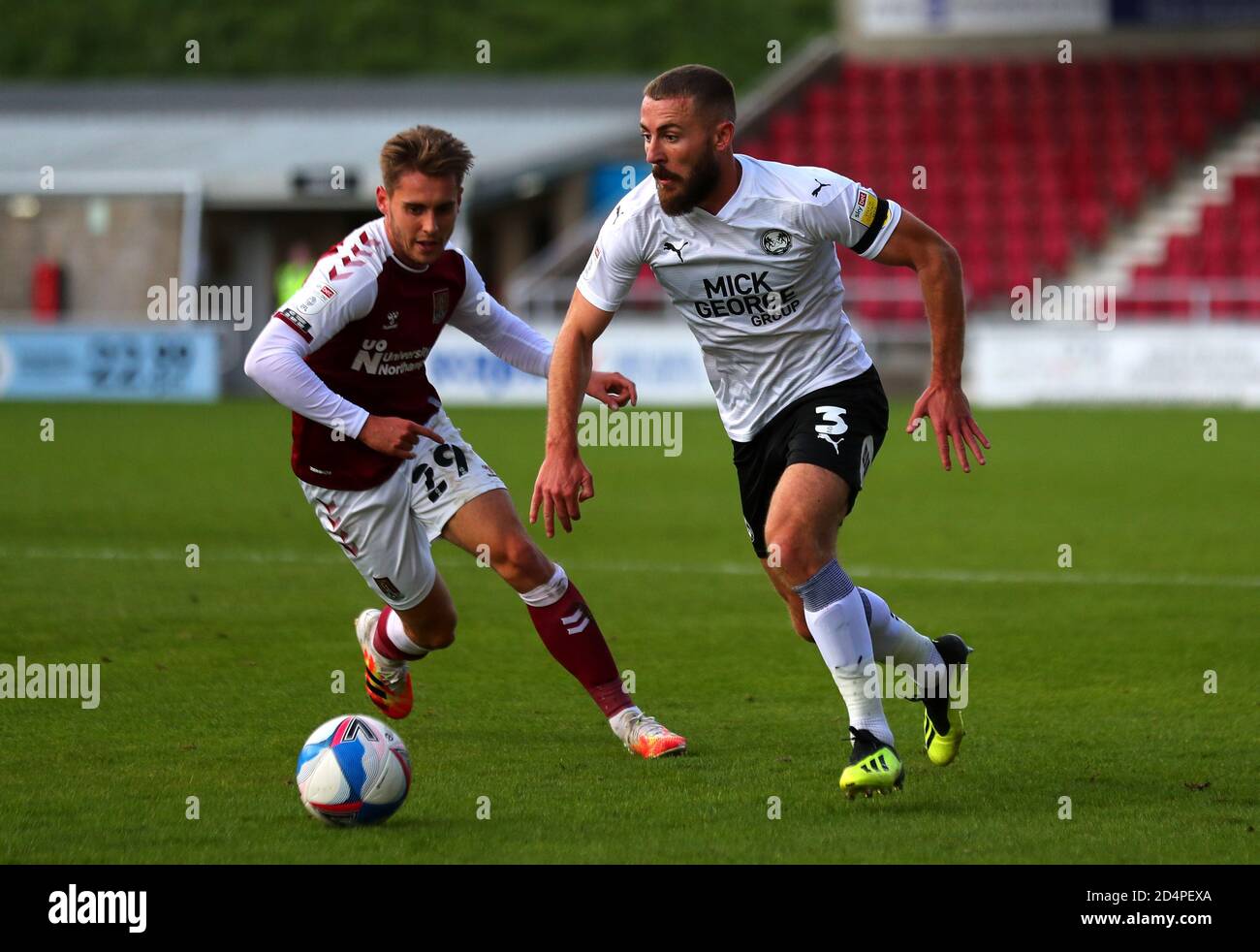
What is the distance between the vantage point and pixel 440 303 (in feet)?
21.6

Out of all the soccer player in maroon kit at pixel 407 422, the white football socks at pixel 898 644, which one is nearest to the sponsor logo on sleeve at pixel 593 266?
the soccer player in maroon kit at pixel 407 422

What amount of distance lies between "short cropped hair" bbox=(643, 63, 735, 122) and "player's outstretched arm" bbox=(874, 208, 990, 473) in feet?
2.14

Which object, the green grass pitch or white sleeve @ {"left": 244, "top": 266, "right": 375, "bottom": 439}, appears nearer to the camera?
the green grass pitch

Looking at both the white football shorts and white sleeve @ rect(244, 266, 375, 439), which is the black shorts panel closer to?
the white football shorts

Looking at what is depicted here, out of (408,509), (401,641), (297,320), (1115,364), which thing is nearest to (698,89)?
(297,320)

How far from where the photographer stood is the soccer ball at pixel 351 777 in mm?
5215

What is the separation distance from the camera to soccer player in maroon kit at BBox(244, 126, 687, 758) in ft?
20.2

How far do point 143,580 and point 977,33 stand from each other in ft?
80.6

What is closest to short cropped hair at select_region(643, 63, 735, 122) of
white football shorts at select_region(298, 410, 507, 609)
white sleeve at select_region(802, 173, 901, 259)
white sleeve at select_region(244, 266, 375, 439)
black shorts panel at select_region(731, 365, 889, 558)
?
white sleeve at select_region(802, 173, 901, 259)

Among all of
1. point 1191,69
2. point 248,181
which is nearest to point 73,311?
point 248,181

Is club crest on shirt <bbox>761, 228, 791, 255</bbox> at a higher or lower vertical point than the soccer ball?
higher

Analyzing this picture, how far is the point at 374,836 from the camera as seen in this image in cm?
511

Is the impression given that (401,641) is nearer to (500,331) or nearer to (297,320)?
Answer: (500,331)

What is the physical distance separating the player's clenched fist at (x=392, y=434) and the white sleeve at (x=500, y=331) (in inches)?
30.1
